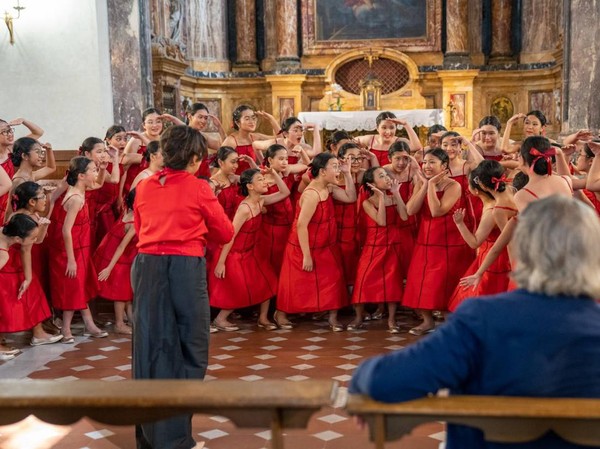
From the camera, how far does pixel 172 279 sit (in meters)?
3.93

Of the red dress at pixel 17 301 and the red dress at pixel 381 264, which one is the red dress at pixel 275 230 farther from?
the red dress at pixel 17 301

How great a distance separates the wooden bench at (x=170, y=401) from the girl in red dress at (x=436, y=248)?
4290 millimetres

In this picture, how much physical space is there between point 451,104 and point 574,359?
1533cm

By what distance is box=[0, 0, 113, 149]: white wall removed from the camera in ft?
32.2

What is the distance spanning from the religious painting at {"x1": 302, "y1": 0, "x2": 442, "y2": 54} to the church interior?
0.10ft

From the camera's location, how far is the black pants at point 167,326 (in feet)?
12.9

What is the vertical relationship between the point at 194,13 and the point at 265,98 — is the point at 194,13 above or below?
above

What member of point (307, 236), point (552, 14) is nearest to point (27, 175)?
point (307, 236)

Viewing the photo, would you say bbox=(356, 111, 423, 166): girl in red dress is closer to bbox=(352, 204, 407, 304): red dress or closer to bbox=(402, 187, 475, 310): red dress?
bbox=(352, 204, 407, 304): red dress

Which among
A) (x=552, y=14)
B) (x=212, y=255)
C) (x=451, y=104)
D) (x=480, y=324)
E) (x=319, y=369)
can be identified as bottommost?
(x=319, y=369)

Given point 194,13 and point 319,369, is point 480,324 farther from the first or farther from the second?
point 194,13

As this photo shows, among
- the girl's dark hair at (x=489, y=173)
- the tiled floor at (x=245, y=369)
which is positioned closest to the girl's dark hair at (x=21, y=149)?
the tiled floor at (x=245, y=369)

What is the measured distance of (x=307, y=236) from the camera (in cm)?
686

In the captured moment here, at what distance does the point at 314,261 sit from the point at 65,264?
2035mm
